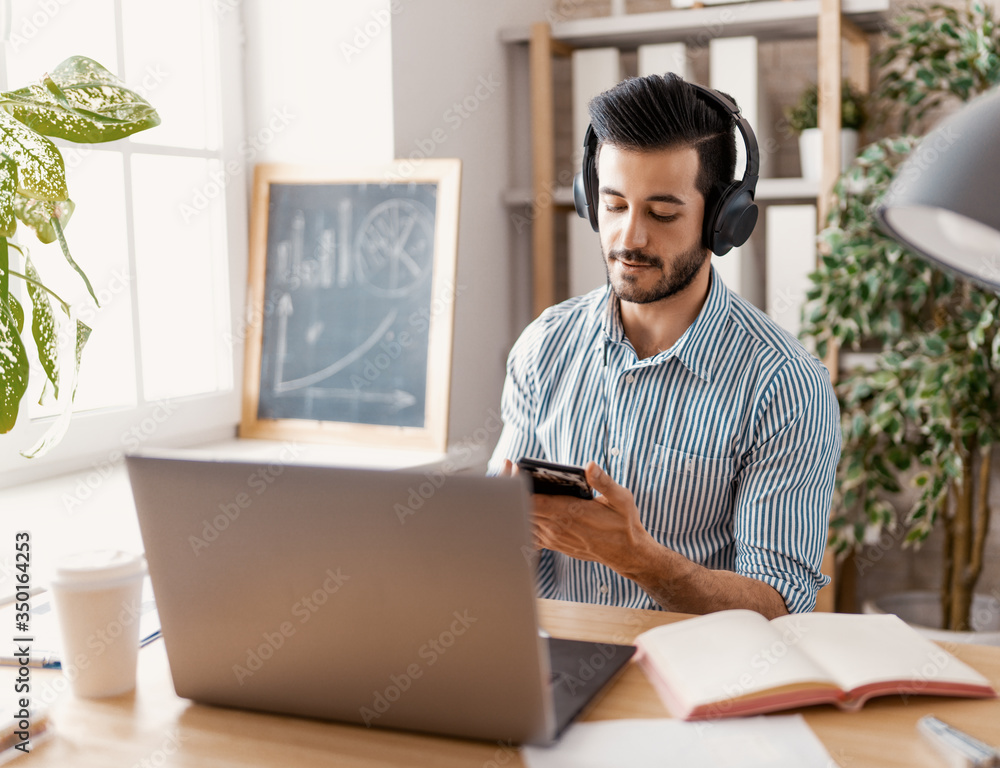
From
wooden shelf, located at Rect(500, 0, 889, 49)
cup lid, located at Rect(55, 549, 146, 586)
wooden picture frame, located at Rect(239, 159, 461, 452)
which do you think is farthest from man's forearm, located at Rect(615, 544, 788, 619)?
wooden shelf, located at Rect(500, 0, 889, 49)

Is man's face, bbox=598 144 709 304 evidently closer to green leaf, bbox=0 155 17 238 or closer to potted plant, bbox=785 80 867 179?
green leaf, bbox=0 155 17 238

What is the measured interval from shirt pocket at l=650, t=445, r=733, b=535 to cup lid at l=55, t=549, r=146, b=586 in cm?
75

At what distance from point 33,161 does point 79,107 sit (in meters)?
0.08

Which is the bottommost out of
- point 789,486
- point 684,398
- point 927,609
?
point 927,609

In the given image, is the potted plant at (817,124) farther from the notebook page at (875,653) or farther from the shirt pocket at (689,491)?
the notebook page at (875,653)

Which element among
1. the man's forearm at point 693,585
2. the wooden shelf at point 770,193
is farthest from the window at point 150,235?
the man's forearm at point 693,585

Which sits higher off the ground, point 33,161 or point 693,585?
point 33,161

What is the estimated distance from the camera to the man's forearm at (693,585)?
1250 millimetres

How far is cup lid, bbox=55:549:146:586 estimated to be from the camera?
94cm

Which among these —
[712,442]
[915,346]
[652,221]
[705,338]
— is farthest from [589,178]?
[915,346]

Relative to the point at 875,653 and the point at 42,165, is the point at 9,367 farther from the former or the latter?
the point at 875,653

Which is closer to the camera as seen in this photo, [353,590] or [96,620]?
[353,590]

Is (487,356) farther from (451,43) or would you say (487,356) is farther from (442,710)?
(442,710)

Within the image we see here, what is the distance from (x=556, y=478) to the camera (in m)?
1.10
